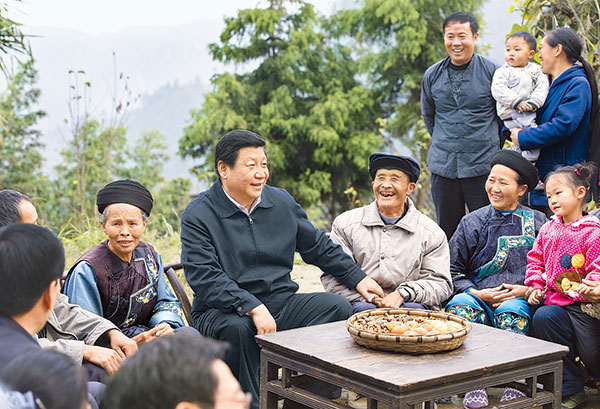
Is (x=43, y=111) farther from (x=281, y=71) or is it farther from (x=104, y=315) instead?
(x=104, y=315)

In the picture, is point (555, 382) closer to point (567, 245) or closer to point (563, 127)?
point (567, 245)

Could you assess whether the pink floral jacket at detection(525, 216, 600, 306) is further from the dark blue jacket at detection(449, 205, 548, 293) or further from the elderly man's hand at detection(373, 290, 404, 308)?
the elderly man's hand at detection(373, 290, 404, 308)

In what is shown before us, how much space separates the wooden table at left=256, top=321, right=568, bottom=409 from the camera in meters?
2.62

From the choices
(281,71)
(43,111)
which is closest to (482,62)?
(281,71)

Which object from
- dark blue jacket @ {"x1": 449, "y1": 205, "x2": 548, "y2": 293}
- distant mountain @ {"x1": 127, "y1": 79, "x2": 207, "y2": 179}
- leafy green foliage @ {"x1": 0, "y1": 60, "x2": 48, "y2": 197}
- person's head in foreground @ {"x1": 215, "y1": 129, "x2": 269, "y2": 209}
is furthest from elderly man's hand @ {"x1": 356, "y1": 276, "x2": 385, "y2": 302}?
distant mountain @ {"x1": 127, "y1": 79, "x2": 207, "y2": 179}

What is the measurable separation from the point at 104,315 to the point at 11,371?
2.15 meters

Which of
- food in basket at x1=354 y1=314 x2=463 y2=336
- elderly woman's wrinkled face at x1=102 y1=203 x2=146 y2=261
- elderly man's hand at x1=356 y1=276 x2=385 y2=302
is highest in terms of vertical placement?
elderly woman's wrinkled face at x1=102 y1=203 x2=146 y2=261

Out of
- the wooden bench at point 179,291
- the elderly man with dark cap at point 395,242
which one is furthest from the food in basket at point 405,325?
the wooden bench at point 179,291

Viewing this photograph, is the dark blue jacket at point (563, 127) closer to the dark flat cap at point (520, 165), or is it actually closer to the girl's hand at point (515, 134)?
the girl's hand at point (515, 134)

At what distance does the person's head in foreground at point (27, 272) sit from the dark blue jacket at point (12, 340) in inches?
1.6

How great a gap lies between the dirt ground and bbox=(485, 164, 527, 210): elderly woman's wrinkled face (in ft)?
3.57

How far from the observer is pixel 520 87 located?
4477mm

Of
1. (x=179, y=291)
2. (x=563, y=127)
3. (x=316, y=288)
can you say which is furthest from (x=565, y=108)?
(x=316, y=288)

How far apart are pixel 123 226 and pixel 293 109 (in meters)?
14.1
